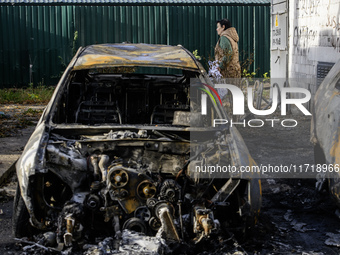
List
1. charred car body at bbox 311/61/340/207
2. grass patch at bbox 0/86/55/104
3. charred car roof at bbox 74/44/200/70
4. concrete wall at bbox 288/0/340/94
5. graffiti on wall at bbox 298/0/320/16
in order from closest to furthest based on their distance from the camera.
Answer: charred car body at bbox 311/61/340/207 < charred car roof at bbox 74/44/200/70 < concrete wall at bbox 288/0/340/94 < graffiti on wall at bbox 298/0/320/16 < grass patch at bbox 0/86/55/104

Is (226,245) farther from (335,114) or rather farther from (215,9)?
(215,9)

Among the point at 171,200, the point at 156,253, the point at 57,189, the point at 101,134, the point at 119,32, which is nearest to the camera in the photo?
the point at 156,253

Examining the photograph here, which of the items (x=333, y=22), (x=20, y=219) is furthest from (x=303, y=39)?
(x=20, y=219)

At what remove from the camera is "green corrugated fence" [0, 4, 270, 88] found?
55.2 feet

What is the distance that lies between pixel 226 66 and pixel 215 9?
7681 millimetres

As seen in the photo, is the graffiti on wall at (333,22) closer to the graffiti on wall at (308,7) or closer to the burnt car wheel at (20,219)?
the graffiti on wall at (308,7)

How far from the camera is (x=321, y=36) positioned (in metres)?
10.9

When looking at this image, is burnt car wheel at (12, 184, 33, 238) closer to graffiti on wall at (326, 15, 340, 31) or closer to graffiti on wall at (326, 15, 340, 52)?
graffiti on wall at (326, 15, 340, 52)

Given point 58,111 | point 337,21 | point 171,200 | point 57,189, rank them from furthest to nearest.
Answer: point 337,21 < point 58,111 < point 57,189 < point 171,200

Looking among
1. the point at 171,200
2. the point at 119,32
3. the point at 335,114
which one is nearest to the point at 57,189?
the point at 171,200

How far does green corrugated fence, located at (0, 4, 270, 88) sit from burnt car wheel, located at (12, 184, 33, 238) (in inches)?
496

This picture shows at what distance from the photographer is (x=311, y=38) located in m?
11.5

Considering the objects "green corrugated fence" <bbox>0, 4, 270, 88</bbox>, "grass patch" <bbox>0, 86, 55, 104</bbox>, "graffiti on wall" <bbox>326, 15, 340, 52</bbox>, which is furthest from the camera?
"green corrugated fence" <bbox>0, 4, 270, 88</bbox>

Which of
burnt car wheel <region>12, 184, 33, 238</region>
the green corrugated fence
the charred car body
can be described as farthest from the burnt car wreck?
the green corrugated fence
